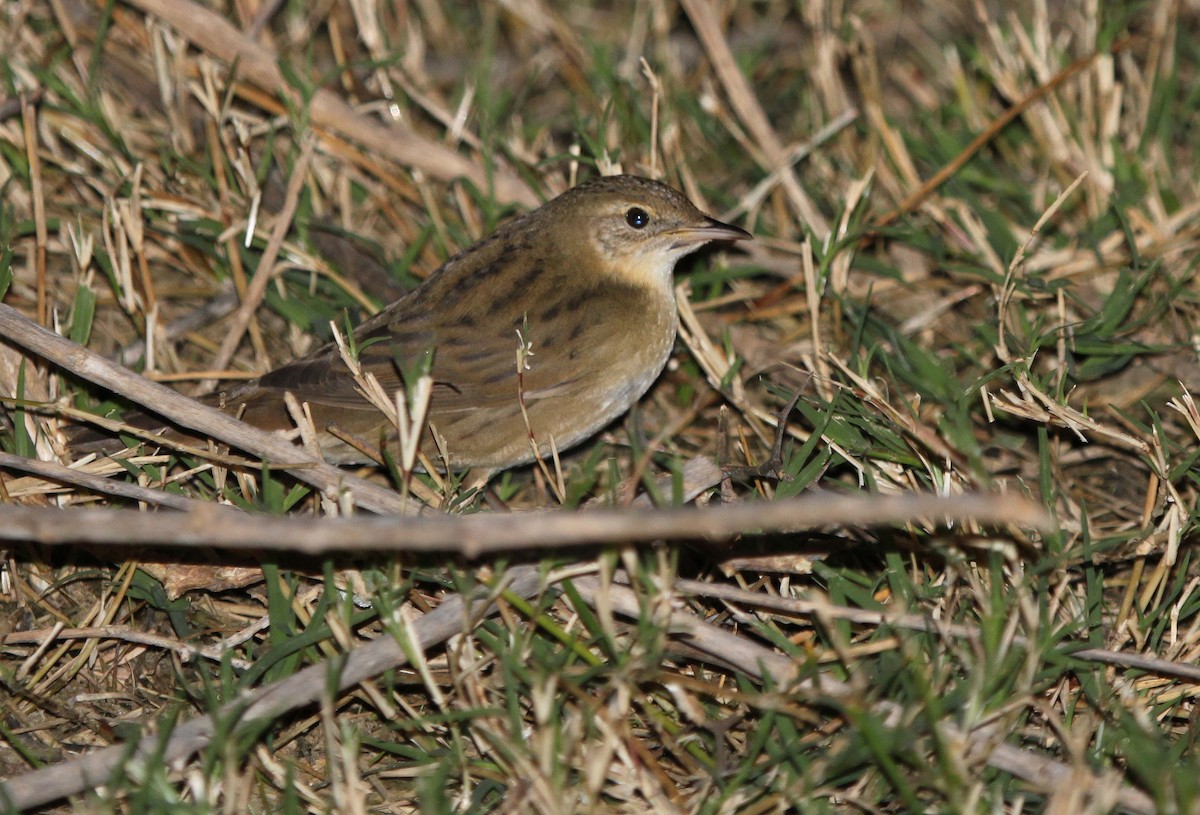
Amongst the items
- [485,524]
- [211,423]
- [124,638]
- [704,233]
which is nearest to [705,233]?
[704,233]

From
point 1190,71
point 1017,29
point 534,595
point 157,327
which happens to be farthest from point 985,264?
point 157,327

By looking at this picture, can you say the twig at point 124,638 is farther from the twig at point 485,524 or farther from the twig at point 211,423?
the twig at point 485,524

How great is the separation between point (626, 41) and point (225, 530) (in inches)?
186

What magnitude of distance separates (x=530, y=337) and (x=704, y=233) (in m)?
0.88

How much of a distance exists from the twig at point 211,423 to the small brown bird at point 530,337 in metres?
0.41

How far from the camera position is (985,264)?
584 centimetres

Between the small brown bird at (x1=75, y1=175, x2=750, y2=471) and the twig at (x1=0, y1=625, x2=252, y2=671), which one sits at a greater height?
the small brown bird at (x1=75, y1=175, x2=750, y2=471)

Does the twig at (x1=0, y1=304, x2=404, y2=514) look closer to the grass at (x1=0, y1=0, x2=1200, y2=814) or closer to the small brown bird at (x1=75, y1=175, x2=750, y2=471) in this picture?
the grass at (x1=0, y1=0, x2=1200, y2=814)

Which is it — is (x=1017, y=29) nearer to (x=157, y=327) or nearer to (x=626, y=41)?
(x=626, y=41)

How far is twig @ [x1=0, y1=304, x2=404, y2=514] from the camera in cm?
449

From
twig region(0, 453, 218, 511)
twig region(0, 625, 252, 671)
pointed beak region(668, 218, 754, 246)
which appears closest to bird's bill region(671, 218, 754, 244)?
pointed beak region(668, 218, 754, 246)

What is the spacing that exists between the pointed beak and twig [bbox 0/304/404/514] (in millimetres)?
1691

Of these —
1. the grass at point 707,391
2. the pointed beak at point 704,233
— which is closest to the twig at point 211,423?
the grass at point 707,391

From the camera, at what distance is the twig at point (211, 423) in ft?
14.7
